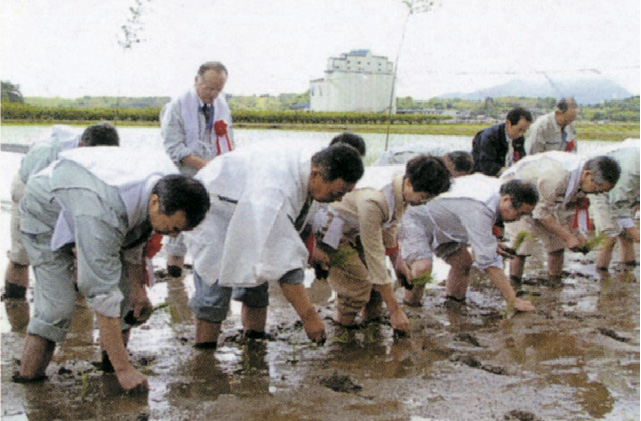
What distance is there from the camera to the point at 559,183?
246 inches

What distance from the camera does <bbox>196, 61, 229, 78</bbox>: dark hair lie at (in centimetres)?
562

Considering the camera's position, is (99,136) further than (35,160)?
No

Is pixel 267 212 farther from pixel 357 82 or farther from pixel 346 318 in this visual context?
pixel 357 82

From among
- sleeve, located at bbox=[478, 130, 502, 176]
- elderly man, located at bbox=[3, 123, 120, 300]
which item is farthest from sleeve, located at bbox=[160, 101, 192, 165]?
sleeve, located at bbox=[478, 130, 502, 176]

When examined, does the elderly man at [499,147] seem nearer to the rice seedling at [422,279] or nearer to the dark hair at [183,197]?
the rice seedling at [422,279]

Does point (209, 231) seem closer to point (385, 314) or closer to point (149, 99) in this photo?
point (385, 314)

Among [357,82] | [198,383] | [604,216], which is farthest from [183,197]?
[357,82]

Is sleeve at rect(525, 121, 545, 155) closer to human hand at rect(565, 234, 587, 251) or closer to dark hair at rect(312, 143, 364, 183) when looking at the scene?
human hand at rect(565, 234, 587, 251)

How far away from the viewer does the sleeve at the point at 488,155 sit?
7.41 m

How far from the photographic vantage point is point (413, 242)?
18.9 ft

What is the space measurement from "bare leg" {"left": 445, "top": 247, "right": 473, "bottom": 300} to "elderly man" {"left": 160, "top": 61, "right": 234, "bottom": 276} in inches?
85.4

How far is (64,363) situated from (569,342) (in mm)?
3390

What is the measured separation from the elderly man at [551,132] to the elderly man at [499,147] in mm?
257

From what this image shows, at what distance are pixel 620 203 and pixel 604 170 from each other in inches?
51.7
